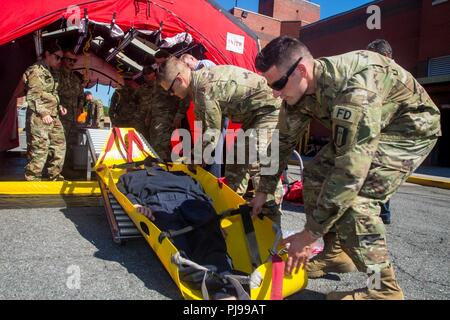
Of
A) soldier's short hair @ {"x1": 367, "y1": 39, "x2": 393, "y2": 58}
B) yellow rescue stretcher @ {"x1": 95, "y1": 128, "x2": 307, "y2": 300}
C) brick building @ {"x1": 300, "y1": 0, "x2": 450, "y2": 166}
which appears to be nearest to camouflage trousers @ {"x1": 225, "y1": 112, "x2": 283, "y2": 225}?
yellow rescue stretcher @ {"x1": 95, "y1": 128, "x2": 307, "y2": 300}

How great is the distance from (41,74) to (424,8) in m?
15.0

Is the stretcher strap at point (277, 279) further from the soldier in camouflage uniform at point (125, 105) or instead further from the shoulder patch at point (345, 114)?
the soldier in camouflage uniform at point (125, 105)

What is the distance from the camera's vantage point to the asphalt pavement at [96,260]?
2.16 metres

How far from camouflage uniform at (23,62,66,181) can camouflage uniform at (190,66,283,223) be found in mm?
2484

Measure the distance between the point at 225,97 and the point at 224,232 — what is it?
3.67 ft

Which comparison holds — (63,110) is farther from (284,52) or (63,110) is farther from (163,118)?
(284,52)

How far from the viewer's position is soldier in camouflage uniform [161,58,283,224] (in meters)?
2.86

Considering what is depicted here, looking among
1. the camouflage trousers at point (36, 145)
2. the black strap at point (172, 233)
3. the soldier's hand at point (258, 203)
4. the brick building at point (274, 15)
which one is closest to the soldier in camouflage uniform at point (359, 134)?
the soldier's hand at point (258, 203)

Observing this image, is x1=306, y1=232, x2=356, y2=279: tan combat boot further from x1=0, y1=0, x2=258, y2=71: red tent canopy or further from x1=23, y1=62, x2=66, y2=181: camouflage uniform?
x1=0, y1=0, x2=258, y2=71: red tent canopy

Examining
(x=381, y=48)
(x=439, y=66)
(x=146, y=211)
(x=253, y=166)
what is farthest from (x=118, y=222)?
(x=439, y=66)

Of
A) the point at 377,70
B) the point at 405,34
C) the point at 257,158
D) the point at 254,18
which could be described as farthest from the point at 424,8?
the point at 254,18

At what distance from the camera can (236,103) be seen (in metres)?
3.14

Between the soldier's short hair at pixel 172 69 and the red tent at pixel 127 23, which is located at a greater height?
the red tent at pixel 127 23

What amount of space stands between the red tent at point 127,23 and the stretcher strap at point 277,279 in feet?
13.0
